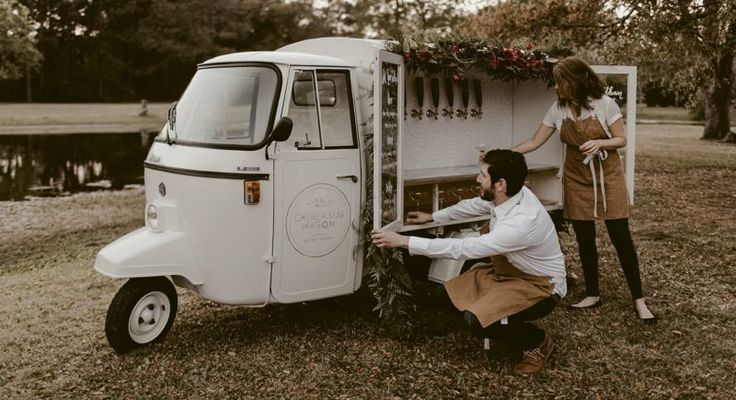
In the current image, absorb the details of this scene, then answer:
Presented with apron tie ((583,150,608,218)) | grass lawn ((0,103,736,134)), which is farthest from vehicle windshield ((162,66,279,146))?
grass lawn ((0,103,736,134))

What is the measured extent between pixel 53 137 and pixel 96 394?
998 inches

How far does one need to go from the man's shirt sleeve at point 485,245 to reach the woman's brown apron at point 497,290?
0.26 m

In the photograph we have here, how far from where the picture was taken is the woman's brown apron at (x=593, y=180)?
5.90m

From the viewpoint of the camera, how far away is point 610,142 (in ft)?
19.1

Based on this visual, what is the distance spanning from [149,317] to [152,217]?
0.74 metres

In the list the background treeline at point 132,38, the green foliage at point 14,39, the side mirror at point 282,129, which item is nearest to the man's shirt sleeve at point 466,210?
the side mirror at point 282,129

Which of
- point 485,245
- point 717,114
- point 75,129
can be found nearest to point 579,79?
point 485,245

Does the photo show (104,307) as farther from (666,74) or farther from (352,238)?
(666,74)

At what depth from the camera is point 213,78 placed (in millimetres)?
5562

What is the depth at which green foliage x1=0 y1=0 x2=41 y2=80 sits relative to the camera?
3953 centimetres

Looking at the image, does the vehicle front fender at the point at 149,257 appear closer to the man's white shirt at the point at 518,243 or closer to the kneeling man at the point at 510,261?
the kneeling man at the point at 510,261

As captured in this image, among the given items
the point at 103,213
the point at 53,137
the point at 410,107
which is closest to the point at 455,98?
the point at 410,107

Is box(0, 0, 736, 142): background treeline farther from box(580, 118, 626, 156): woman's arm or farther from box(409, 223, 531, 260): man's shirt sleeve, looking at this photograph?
box(409, 223, 531, 260): man's shirt sleeve

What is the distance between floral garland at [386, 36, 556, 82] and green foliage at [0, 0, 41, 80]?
3877cm
